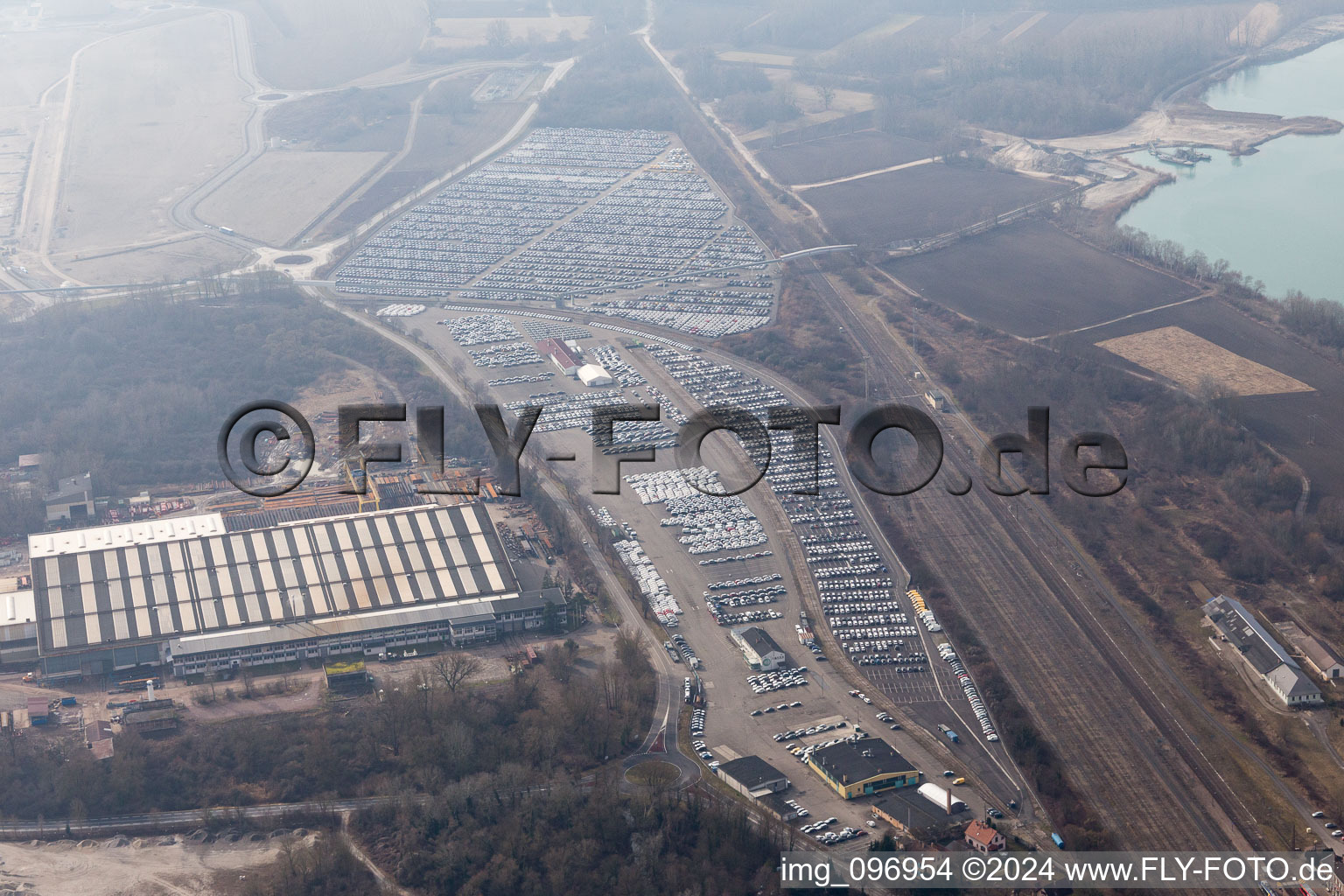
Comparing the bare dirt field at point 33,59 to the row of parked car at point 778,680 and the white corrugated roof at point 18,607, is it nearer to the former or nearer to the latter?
the white corrugated roof at point 18,607

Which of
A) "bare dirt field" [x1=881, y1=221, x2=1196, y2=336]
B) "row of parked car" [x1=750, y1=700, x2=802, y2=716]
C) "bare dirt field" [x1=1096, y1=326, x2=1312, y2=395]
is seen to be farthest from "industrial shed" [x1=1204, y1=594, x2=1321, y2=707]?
"bare dirt field" [x1=881, y1=221, x2=1196, y2=336]

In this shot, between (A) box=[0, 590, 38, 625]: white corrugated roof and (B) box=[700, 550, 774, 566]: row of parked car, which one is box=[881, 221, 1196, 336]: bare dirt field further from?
(A) box=[0, 590, 38, 625]: white corrugated roof

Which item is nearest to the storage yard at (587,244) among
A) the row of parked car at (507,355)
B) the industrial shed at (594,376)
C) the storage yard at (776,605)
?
the row of parked car at (507,355)

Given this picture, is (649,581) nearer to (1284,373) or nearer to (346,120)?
(1284,373)

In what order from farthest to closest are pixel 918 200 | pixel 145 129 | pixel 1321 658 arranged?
pixel 145 129, pixel 918 200, pixel 1321 658

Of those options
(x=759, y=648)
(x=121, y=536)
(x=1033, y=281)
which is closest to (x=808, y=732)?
(x=759, y=648)

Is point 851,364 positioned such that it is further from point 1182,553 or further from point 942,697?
point 942,697
